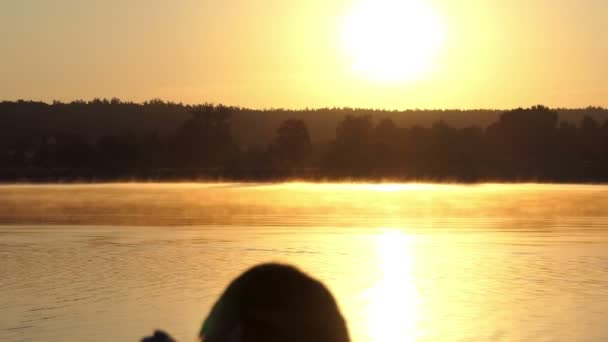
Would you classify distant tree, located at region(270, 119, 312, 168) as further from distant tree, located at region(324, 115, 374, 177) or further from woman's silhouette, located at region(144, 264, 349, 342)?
woman's silhouette, located at region(144, 264, 349, 342)

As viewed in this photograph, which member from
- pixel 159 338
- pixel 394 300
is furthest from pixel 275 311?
pixel 394 300

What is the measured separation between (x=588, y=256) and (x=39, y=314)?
369 inches

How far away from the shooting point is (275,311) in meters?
1.44

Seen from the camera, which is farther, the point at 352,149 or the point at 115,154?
the point at 115,154

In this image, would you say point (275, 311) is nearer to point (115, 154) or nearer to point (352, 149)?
point (352, 149)

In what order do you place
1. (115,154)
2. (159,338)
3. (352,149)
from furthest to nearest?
(115,154)
(352,149)
(159,338)

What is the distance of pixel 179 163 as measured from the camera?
108188 millimetres

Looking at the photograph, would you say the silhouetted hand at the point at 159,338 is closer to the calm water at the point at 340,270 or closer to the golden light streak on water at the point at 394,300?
the calm water at the point at 340,270

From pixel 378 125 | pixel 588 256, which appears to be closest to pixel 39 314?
pixel 588 256

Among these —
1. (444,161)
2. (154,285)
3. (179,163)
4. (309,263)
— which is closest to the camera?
(154,285)

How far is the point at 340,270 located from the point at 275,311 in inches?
535

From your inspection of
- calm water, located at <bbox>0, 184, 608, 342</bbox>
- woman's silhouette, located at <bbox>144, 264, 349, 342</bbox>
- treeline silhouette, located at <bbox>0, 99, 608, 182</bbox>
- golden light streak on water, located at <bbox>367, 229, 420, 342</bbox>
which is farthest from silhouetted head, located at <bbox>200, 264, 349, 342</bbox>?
treeline silhouette, located at <bbox>0, 99, 608, 182</bbox>

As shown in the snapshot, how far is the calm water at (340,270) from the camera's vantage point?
10.1 m

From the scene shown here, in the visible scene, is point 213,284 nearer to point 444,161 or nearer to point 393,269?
point 393,269
